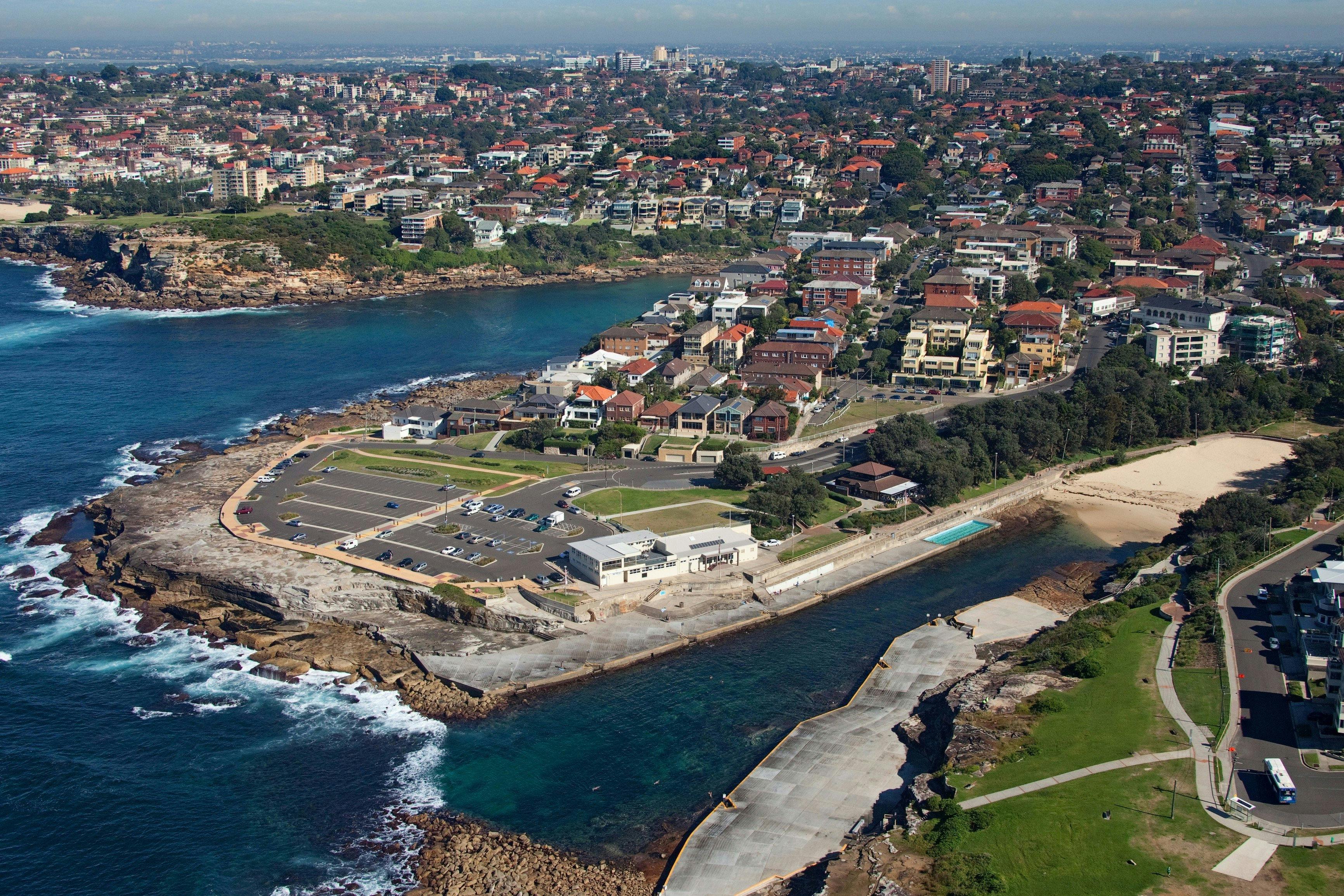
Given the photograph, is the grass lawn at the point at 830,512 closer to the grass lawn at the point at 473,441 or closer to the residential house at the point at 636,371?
the grass lawn at the point at 473,441

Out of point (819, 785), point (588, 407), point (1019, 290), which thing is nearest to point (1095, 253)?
point (1019, 290)

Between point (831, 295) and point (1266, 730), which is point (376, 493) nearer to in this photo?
point (1266, 730)

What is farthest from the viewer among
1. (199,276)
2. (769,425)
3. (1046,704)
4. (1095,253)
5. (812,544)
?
(199,276)

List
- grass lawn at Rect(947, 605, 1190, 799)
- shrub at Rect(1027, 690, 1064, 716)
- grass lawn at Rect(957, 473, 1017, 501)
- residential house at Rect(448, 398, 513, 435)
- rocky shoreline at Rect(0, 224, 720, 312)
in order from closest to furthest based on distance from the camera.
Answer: grass lawn at Rect(947, 605, 1190, 799) < shrub at Rect(1027, 690, 1064, 716) < grass lawn at Rect(957, 473, 1017, 501) < residential house at Rect(448, 398, 513, 435) < rocky shoreline at Rect(0, 224, 720, 312)

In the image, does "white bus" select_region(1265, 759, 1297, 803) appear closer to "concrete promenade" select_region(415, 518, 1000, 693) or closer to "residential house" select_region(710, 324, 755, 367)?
"concrete promenade" select_region(415, 518, 1000, 693)

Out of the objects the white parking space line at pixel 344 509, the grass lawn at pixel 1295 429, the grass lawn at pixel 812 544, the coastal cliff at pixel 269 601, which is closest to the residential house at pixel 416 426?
the white parking space line at pixel 344 509

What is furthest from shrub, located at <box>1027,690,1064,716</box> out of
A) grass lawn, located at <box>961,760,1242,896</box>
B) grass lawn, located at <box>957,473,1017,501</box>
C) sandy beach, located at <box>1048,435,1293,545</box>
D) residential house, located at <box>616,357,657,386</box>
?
residential house, located at <box>616,357,657,386</box>
